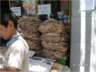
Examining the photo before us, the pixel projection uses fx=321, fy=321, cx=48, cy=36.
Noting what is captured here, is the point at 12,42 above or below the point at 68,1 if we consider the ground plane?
below

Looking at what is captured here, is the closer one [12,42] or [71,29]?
[12,42]

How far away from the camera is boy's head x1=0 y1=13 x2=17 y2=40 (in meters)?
3.42

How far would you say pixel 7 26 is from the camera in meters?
3.48

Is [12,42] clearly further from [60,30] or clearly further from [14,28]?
[60,30]

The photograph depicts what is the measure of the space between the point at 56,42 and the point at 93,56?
58cm

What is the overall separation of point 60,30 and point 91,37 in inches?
18.2

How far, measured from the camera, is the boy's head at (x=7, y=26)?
3422 millimetres

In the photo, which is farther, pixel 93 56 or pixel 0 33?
pixel 93 56

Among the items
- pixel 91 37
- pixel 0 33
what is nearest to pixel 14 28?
pixel 0 33

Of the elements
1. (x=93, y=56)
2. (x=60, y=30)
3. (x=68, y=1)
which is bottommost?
(x=93, y=56)

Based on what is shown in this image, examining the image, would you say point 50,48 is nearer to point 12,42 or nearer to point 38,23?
point 38,23

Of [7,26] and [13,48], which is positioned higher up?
[7,26]

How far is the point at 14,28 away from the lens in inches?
138

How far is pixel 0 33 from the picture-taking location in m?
3.50
